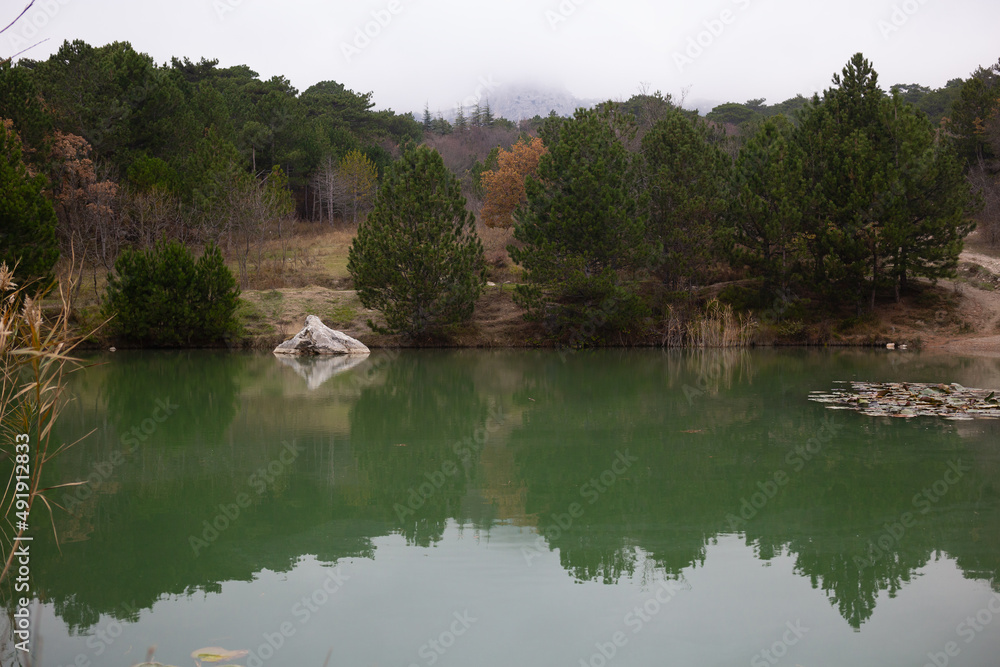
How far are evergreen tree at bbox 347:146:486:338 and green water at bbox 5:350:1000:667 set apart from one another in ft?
36.2

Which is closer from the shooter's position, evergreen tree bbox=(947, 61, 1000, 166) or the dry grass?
the dry grass

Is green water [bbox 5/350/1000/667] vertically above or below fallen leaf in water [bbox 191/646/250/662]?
below

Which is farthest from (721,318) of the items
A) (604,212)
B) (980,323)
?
(980,323)

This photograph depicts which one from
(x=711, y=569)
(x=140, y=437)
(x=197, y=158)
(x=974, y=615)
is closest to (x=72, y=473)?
(x=140, y=437)

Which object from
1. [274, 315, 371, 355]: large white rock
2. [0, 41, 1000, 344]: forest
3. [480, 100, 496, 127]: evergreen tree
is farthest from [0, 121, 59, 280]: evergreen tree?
[480, 100, 496, 127]: evergreen tree

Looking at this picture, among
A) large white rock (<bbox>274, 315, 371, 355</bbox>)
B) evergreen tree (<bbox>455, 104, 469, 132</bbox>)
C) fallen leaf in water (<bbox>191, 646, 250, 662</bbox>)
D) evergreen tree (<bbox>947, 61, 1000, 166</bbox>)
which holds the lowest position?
→ large white rock (<bbox>274, 315, 371, 355</bbox>)

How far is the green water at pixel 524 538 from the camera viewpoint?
3932mm

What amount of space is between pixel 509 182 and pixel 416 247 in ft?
35.5

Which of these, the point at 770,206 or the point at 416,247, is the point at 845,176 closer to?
the point at 770,206

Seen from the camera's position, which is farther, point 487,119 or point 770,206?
point 487,119

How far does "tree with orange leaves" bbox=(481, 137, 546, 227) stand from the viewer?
31.4 meters

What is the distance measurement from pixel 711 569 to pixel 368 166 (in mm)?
35615

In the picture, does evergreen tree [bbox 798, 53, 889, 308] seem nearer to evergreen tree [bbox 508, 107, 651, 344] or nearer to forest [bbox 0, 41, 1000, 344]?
forest [bbox 0, 41, 1000, 344]

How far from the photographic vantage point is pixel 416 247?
71.5 feet
